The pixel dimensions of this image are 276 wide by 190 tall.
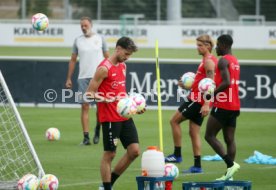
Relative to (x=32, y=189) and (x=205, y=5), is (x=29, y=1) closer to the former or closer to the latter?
(x=205, y=5)

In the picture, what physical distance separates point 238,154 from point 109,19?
3816 centimetres

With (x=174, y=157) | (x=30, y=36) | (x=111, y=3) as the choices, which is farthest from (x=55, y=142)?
(x=111, y=3)

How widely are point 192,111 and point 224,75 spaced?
161cm

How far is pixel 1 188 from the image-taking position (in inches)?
504

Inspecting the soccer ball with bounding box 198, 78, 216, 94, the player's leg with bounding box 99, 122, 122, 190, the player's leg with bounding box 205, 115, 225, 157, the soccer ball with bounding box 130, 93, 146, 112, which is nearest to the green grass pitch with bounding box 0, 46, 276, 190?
the player's leg with bounding box 205, 115, 225, 157

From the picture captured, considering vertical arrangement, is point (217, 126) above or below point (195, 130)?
above

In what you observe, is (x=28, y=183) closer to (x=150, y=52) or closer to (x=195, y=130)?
(x=195, y=130)

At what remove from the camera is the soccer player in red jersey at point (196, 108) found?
14.7 m

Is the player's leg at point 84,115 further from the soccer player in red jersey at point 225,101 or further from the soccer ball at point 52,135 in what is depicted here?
the soccer player in red jersey at point 225,101

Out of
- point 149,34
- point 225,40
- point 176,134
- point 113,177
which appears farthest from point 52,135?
point 149,34

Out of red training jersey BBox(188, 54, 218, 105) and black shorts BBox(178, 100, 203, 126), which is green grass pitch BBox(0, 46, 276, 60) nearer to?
black shorts BBox(178, 100, 203, 126)

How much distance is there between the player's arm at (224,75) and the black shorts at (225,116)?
468 millimetres

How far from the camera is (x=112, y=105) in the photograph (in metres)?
12.7

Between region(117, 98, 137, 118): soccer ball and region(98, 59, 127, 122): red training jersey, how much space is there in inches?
27.0
